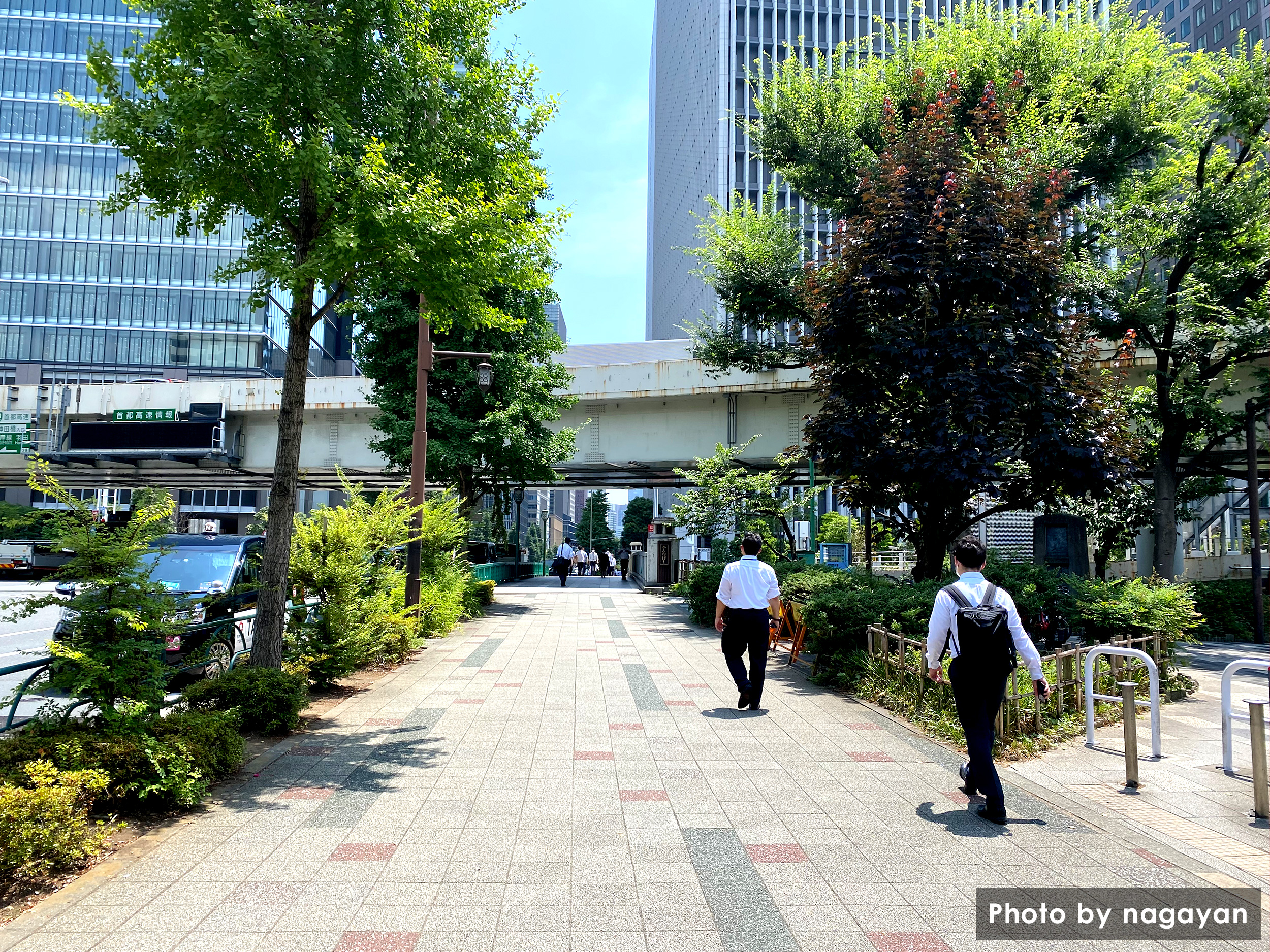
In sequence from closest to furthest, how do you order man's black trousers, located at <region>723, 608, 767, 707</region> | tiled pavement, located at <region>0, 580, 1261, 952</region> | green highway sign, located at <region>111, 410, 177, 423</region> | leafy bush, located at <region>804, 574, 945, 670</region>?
tiled pavement, located at <region>0, 580, 1261, 952</region> → man's black trousers, located at <region>723, 608, 767, 707</region> → leafy bush, located at <region>804, 574, 945, 670</region> → green highway sign, located at <region>111, 410, 177, 423</region>

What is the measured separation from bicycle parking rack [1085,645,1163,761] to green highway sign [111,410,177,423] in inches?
1203

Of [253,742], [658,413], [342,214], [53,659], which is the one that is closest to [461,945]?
[53,659]

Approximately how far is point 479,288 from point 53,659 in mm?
4816

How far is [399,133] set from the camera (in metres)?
7.89

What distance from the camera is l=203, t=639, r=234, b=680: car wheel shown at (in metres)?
8.49

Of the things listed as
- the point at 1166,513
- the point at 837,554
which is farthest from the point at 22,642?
the point at 1166,513

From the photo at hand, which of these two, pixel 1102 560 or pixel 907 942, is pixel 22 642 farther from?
pixel 1102 560

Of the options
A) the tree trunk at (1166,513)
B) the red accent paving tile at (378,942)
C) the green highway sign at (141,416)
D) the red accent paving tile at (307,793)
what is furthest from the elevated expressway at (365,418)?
the red accent paving tile at (378,942)

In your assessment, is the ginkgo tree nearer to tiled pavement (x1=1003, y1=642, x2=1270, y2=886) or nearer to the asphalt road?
the asphalt road

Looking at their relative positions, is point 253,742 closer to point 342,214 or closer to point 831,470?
point 342,214

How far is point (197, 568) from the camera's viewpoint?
32.7ft

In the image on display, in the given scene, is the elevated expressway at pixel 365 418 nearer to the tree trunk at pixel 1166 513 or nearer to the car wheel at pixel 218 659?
the tree trunk at pixel 1166 513

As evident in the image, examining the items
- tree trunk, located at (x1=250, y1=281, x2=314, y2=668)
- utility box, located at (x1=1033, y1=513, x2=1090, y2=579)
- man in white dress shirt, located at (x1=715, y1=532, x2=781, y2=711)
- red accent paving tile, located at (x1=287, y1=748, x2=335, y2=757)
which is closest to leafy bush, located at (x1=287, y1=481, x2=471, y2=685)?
tree trunk, located at (x1=250, y1=281, x2=314, y2=668)

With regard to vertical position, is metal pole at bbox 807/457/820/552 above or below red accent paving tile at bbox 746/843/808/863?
above
